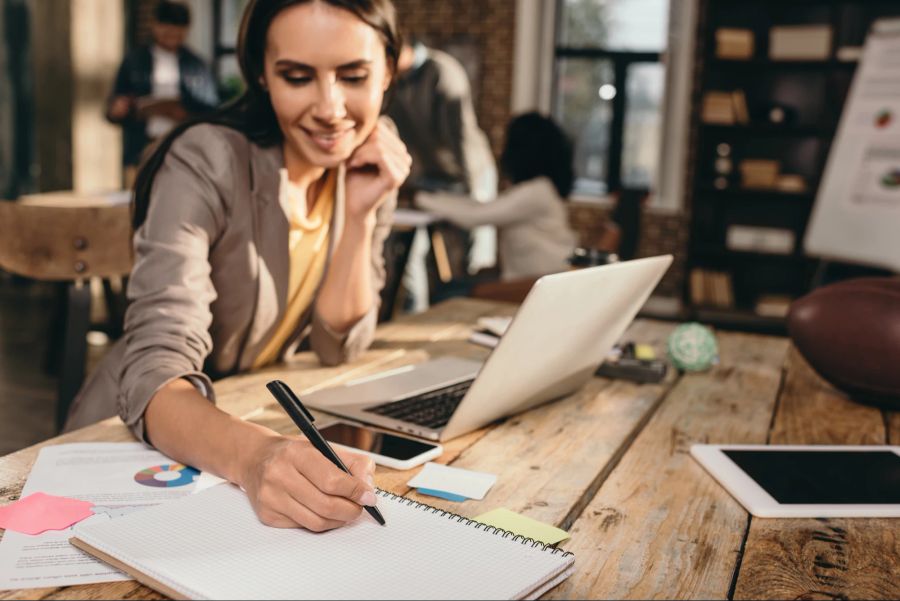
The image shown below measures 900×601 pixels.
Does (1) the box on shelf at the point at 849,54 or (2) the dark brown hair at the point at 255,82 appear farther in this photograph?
(1) the box on shelf at the point at 849,54

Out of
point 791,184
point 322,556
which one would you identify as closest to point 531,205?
point 791,184

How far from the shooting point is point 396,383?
4.58ft

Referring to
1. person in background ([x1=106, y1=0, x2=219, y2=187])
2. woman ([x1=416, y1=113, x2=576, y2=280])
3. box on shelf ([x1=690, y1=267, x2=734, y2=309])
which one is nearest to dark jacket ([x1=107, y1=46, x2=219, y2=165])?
person in background ([x1=106, y1=0, x2=219, y2=187])

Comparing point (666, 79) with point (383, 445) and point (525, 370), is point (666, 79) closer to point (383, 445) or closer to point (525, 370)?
point (525, 370)

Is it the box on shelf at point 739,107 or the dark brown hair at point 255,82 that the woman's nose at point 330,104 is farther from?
the box on shelf at point 739,107

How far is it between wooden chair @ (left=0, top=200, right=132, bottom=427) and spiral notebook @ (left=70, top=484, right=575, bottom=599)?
59.5 inches

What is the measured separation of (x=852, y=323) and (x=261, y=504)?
96 centimetres

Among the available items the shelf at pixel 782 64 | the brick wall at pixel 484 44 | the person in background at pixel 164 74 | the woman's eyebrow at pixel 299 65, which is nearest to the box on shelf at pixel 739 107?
the shelf at pixel 782 64

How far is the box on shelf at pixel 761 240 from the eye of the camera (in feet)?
19.6

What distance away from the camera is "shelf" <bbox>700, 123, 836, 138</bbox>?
5840 millimetres

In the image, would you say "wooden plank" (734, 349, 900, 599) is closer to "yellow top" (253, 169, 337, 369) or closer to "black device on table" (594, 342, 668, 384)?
"black device on table" (594, 342, 668, 384)

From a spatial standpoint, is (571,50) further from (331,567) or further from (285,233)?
(331,567)

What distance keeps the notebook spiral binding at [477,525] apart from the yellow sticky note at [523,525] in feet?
0.10

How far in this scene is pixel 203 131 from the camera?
1459 millimetres
